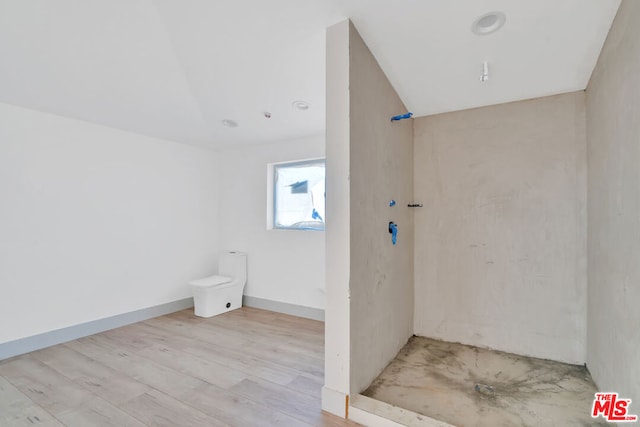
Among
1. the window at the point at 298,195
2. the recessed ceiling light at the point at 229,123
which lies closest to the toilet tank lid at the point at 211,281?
the window at the point at 298,195

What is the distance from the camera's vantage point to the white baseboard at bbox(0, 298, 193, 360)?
7.45 ft

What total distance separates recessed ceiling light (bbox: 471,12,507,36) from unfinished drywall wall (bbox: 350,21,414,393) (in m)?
0.58

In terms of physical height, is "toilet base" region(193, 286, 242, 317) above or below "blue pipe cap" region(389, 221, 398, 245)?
below

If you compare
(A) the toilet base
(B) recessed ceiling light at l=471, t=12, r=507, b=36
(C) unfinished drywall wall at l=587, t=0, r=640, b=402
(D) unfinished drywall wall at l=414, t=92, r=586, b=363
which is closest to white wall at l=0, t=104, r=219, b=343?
(A) the toilet base

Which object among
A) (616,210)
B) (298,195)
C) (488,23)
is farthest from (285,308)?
(488,23)

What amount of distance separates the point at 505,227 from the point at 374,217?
119 cm

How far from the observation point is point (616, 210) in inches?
57.3

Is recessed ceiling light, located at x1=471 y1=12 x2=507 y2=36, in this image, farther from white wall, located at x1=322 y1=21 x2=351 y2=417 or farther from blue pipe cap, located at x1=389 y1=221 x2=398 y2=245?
blue pipe cap, located at x1=389 y1=221 x2=398 y2=245

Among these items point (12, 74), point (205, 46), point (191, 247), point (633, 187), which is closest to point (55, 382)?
point (191, 247)

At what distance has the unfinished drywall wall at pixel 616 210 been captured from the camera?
1.24 metres

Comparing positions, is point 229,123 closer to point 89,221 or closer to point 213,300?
point 89,221

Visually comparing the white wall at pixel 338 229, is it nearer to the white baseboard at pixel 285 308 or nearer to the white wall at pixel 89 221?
the white baseboard at pixel 285 308

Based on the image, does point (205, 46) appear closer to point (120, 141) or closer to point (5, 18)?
point (5, 18)

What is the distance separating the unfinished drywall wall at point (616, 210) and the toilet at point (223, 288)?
3.16 m
